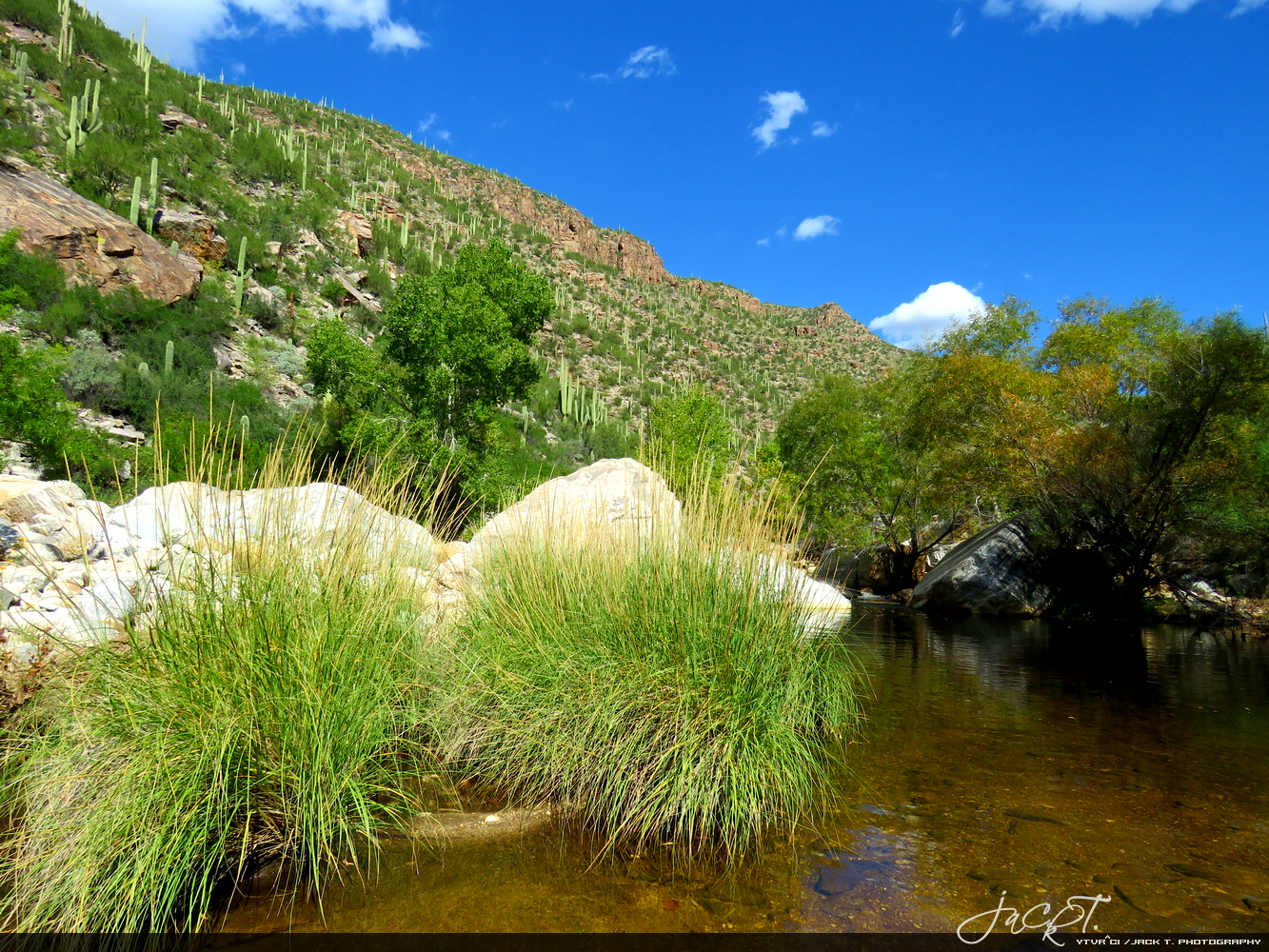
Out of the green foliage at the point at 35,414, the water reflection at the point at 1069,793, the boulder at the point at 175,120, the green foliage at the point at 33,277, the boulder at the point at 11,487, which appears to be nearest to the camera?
the water reflection at the point at 1069,793

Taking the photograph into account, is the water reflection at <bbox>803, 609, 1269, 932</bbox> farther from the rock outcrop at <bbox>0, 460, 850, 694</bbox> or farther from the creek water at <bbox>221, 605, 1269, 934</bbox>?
the rock outcrop at <bbox>0, 460, 850, 694</bbox>

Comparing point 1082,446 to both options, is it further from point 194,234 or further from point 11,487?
point 194,234

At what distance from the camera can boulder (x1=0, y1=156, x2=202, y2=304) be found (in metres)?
17.5

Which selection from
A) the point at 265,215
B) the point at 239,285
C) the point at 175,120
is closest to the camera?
the point at 239,285

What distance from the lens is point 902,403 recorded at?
2495 cm

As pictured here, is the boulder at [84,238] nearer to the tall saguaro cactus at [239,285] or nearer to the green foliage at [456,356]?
the tall saguaro cactus at [239,285]

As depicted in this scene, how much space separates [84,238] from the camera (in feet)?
61.0

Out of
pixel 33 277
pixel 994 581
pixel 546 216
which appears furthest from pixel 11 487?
pixel 546 216

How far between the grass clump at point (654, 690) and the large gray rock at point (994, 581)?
15.3 m

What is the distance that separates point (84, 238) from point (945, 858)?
25.2 meters

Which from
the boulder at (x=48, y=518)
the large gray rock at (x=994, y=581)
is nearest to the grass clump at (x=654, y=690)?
the boulder at (x=48, y=518)

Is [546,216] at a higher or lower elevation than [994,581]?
higher

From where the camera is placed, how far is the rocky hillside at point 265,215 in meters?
21.2

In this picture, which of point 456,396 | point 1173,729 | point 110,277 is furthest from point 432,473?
point 1173,729
